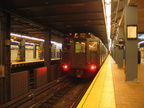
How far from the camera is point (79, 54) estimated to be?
914cm

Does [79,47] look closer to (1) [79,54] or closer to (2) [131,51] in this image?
(1) [79,54]

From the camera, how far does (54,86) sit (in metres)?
8.16

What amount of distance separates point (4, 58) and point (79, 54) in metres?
4.90

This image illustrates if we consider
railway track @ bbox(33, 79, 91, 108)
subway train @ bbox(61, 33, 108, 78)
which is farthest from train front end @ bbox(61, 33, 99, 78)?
railway track @ bbox(33, 79, 91, 108)

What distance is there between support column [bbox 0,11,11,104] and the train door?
178 inches

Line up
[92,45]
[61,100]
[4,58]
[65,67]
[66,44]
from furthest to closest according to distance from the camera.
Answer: [66,44]
[65,67]
[92,45]
[61,100]
[4,58]

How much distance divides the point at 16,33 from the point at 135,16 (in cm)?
817

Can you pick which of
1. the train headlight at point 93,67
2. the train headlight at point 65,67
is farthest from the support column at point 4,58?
the train headlight at point 93,67

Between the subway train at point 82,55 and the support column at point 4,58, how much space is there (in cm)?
431

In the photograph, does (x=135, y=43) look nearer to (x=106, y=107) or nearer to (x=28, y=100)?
(x=106, y=107)

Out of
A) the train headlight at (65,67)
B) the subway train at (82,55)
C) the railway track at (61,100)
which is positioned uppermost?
the subway train at (82,55)

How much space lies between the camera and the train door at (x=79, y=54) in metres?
9.05

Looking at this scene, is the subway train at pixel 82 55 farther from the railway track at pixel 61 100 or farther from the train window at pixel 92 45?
the railway track at pixel 61 100

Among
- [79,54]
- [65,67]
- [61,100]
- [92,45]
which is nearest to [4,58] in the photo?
[61,100]
